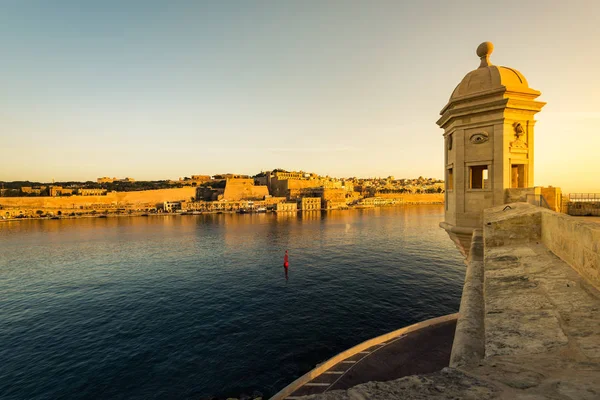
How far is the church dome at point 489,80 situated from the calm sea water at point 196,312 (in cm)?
1574

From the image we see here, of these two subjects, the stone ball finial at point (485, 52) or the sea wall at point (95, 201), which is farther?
the sea wall at point (95, 201)

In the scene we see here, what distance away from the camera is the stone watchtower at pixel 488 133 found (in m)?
10.9

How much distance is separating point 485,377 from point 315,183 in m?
163

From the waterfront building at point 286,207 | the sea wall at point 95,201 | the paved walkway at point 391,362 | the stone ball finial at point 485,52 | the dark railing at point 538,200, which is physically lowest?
the paved walkway at point 391,362

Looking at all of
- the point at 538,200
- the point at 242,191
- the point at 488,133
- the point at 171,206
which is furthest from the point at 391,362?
the point at 242,191

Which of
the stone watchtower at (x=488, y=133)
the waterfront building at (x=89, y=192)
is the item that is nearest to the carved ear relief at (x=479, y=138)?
the stone watchtower at (x=488, y=133)

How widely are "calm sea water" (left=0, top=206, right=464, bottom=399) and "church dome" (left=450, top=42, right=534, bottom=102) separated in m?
15.7

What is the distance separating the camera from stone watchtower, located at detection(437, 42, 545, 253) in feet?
35.7

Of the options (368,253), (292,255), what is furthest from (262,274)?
(368,253)

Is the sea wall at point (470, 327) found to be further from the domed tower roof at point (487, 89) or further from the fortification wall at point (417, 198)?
the fortification wall at point (417, 198)

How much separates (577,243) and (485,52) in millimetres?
11738

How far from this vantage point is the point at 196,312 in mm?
23031

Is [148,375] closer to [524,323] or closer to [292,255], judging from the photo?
[524,323]

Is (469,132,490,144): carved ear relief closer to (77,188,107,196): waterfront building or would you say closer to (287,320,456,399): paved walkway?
(287,320,456,399): paved walkway
